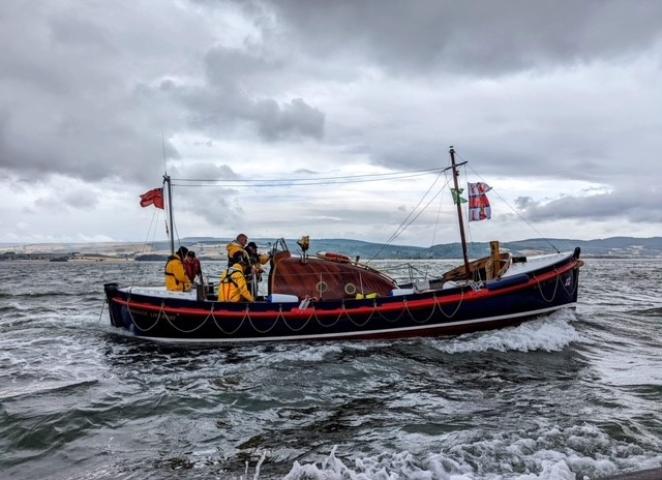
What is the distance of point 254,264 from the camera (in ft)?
50.9

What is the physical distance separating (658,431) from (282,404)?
5797 millimetres

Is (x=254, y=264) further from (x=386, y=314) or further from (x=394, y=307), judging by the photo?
(x=394, y=307)

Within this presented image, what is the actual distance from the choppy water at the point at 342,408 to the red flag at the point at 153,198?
494 cm

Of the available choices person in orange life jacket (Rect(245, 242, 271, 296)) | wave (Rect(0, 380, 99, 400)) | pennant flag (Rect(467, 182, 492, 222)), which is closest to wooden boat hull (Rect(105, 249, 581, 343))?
person in orange life jacket (Rect(245, 242, 271, 296))

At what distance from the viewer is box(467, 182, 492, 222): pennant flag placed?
52.2ft

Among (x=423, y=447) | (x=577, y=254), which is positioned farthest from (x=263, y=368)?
(x=577, y=254)

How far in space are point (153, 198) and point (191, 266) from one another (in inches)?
120

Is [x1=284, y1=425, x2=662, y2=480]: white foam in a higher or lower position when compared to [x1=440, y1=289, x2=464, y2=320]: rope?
lower

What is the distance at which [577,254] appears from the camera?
1534cm

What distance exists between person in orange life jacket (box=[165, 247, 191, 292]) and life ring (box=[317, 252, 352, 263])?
4400 millimetres

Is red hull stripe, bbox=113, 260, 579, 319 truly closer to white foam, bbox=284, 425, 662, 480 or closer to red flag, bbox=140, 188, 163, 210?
red flag, bbox=140, 188, 163, 210

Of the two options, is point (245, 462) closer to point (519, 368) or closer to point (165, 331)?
point (519, 368)

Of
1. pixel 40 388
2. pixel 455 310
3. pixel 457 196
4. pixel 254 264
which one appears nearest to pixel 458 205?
pixel 457 196

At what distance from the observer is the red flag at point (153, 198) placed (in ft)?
57.2
